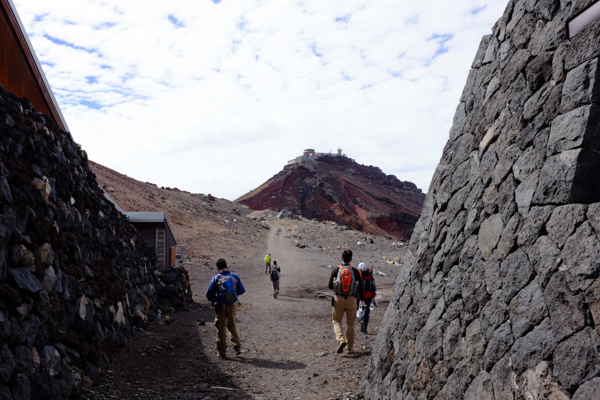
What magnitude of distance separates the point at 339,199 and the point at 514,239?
70412 millimetres

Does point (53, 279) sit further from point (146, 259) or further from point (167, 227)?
point (167, 227)

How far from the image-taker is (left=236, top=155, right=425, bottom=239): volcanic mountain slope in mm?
71500

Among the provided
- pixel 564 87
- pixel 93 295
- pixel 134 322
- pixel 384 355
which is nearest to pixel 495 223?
pixel 564 87

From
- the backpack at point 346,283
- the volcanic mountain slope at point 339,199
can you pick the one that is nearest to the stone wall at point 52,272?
the backpack at point 346,283

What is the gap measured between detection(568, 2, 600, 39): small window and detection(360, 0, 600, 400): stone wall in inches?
2.9

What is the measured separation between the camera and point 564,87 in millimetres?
3430

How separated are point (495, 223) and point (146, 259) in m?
11.8

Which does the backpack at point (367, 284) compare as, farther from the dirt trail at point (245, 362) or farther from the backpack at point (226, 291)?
the backpack at point (226, 291)

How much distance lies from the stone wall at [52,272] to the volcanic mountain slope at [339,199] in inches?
2351

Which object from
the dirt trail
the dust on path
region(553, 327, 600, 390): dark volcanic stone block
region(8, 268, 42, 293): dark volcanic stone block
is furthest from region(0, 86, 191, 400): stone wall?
region(553, 327, 600, 390): dark volcanic stone block

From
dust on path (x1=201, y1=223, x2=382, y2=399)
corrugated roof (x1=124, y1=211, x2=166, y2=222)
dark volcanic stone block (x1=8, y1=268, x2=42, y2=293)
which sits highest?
corrugated roof (x1=124, y1=211, x2=166, y2=222)

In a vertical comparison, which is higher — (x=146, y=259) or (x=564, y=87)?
(x=564, y=87)

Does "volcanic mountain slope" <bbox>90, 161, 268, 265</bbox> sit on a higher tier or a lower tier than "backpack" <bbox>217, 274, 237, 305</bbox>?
higher

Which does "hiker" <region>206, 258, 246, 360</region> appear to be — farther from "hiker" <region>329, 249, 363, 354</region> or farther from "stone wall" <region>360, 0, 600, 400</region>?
"stone wall" <region>360, 0, 600, 400</region>
